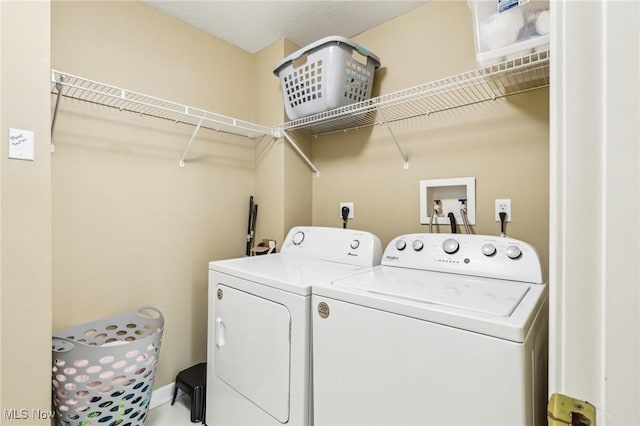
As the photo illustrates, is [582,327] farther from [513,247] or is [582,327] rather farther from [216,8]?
[216,8]

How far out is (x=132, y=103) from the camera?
1793 millimetres

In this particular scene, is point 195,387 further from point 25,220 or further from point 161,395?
point 25,220

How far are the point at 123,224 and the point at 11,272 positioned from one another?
0.66 meters

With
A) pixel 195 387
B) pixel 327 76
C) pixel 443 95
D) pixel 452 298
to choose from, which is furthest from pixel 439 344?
pixel 195 387

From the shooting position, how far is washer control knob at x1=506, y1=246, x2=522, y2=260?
1247 mm

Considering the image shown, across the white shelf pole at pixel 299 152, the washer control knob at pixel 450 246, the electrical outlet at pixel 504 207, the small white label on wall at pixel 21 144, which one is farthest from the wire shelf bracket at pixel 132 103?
the electrical outlet at pixel 504 207

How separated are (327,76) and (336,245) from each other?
947 mm

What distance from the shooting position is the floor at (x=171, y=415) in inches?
70.7

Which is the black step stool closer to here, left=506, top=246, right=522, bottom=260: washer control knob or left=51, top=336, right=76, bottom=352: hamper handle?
left=51, top=336, right=76, bottom=352: hamper handle

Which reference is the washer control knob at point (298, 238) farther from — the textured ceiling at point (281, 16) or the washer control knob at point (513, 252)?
the textured ceiling at point (281, 16)

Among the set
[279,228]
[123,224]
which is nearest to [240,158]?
[279,228]

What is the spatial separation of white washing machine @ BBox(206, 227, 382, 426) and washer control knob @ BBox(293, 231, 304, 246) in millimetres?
93

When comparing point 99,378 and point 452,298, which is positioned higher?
point 452,298

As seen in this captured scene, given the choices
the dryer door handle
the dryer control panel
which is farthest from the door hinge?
the dryer door handle
